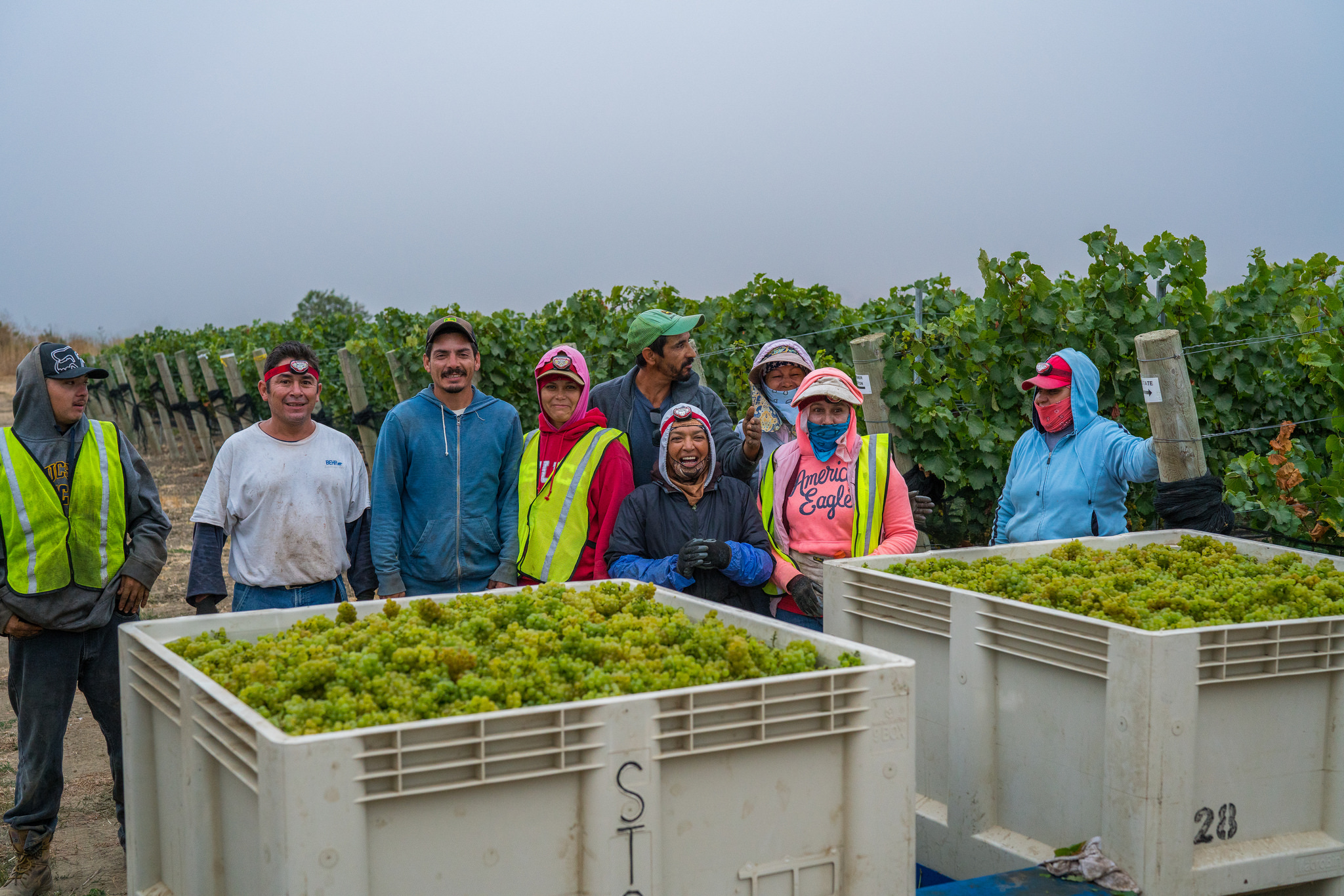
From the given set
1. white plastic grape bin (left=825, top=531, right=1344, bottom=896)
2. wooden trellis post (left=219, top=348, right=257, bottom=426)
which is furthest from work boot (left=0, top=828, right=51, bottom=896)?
wooden trellis post (left=219, top=348, right=257, bottom=426)

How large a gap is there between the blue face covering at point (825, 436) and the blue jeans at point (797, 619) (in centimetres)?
55

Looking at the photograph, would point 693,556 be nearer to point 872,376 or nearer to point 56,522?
point 56,522

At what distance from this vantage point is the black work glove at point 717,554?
3.62 metres

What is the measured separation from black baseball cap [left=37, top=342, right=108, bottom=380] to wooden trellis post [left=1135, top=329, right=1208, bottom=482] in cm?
395

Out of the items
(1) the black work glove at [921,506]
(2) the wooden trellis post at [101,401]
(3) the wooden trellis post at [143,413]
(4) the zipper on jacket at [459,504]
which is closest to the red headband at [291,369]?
(4) the zipper on jacket at [459,504]

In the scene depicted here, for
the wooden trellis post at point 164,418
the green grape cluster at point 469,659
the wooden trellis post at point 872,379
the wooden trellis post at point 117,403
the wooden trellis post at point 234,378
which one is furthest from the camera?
the wooden trellis post at point 117,403

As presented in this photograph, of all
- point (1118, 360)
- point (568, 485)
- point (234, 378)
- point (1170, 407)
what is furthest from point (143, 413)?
point (1170, 407)

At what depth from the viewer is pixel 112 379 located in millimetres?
24781

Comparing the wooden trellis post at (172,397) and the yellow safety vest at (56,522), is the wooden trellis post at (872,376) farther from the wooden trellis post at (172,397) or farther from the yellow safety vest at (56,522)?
the wooden trellis post at (172,397)

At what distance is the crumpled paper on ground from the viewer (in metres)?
2.46

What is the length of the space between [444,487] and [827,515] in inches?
54.6

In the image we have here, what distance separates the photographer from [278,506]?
386 centimetres

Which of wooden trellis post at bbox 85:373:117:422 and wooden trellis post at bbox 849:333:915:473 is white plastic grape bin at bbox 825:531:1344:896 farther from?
wooden trellis post at bbox 85:373:117:422

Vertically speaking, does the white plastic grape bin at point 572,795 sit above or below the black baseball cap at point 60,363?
below
